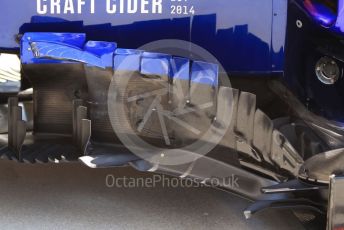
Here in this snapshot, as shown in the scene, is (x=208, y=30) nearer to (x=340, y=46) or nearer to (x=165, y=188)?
(x=340, y=46)

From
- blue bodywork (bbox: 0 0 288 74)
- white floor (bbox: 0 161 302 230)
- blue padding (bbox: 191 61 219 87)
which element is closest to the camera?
blue padding (bbox: 191 61 219 87)

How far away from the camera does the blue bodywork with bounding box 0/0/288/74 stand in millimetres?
2389

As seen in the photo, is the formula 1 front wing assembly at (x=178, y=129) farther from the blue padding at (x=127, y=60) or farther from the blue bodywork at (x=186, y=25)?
the blue bodywork at (x=186, y=25)

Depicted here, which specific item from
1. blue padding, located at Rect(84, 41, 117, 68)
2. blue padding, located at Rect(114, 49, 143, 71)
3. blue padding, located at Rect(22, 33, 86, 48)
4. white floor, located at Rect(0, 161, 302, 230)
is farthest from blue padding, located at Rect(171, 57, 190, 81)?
white floor, located at Rect(0, 161, 302, 230)

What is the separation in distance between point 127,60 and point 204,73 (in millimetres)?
323

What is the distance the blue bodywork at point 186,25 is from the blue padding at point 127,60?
22 centimetres

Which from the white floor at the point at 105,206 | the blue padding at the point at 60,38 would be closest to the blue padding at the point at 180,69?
the blue padding at the point at 60,38

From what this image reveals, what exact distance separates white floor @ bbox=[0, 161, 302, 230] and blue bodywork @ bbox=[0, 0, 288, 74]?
2.88 feet

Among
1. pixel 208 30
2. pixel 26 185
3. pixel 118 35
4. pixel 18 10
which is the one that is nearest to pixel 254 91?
pixel 208 30

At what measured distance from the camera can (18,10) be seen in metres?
2.39

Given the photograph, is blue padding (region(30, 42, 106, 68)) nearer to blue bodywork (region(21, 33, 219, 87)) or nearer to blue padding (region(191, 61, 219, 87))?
blue bodywork (region(21, 33, 219, 87))

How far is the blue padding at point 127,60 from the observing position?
223 cm

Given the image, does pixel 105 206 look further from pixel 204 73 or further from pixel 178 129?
pixel 204 73

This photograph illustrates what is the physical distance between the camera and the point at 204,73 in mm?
2209
